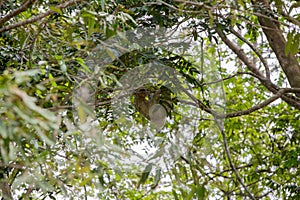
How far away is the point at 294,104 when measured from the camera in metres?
1.70

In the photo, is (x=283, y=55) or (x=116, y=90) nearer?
(x=116, y=90)

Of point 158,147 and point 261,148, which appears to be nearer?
point 158,147

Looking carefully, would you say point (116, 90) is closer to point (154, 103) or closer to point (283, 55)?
point (154, 103)

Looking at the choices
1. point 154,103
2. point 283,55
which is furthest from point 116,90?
point 283,55

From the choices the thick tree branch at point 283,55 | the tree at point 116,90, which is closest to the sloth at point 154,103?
the tree at point 116,90

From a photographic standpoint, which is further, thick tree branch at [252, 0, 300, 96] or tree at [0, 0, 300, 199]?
thick tree branch at [252, 0, 300, 96]

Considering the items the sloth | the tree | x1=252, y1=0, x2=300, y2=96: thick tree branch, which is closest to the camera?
the tree

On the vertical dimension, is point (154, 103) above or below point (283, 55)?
below

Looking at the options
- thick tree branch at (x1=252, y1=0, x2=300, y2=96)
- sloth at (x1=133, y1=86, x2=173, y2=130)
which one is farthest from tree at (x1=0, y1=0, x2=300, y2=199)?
thick tree branch at (x1=252, y1=0, x2=300, y2=96)

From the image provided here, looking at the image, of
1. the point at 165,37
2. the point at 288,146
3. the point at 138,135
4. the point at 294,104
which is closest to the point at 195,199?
the point at 138,135

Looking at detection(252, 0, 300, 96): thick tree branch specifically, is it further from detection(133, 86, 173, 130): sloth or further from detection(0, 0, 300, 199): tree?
detection(133, 86, 173, 130): sloth

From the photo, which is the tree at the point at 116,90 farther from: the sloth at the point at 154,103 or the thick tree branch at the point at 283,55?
the thick tree branch at the point at 283,55

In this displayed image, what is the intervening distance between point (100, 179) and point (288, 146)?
1.51 meters

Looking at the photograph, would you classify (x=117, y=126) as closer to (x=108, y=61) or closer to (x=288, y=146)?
(x=108, y=61)
